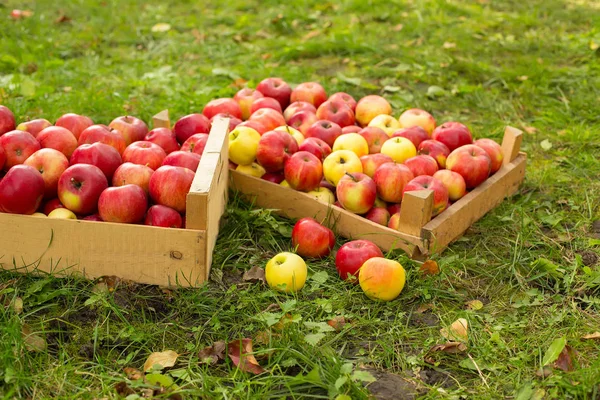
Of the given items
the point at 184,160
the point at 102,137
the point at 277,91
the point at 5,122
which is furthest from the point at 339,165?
the point at 5,122

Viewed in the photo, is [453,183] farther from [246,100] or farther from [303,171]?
[246,100]

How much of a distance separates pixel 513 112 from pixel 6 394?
437 centimetres

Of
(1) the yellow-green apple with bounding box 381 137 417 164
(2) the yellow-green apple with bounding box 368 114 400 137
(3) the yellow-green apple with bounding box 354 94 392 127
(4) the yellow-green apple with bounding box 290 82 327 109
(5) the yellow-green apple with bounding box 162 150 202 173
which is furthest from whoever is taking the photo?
(4) the yellow-green apple with bounding box 290 82 327 109

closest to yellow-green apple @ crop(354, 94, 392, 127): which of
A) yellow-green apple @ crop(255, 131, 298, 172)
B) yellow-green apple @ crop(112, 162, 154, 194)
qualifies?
yellow-green apple @ crop(255, 131, 298, 172)

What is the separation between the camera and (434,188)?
361 cm

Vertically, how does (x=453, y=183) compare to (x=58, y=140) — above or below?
below

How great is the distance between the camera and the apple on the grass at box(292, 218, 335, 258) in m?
3.48

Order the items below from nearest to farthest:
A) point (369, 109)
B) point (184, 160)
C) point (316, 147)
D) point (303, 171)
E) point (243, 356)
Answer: point (243, 356)
point (184, 160)
point (303, 171)
point (316, 147)
point (369, 109)

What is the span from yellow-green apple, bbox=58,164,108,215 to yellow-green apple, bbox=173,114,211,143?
865 millimetres

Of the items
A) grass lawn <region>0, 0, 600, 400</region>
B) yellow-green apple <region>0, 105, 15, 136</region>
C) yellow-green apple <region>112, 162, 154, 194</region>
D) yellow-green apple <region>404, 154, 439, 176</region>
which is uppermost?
yellow-green apple <region>0, 105, 15, 136</region>

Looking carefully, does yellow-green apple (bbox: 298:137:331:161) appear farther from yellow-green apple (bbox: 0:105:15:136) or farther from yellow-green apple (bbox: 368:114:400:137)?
yellow-green apple (bbox: 0:105:15:136)

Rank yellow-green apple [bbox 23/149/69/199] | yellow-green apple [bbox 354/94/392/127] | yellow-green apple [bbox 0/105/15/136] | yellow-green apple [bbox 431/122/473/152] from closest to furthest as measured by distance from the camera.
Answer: yellow-green apple [bbox 23/149/69/199] < yellow-green apple [bbox 0/105/15/136] < yellow-green apple [bbox 431/122/473/152] < yellow-green apple [bbox 354/94/392/127]

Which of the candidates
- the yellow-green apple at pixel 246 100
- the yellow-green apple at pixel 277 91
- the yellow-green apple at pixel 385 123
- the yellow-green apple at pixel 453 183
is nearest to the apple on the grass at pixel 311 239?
the yellow-green apple at pixel 453 183

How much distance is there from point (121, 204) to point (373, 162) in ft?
4.84
